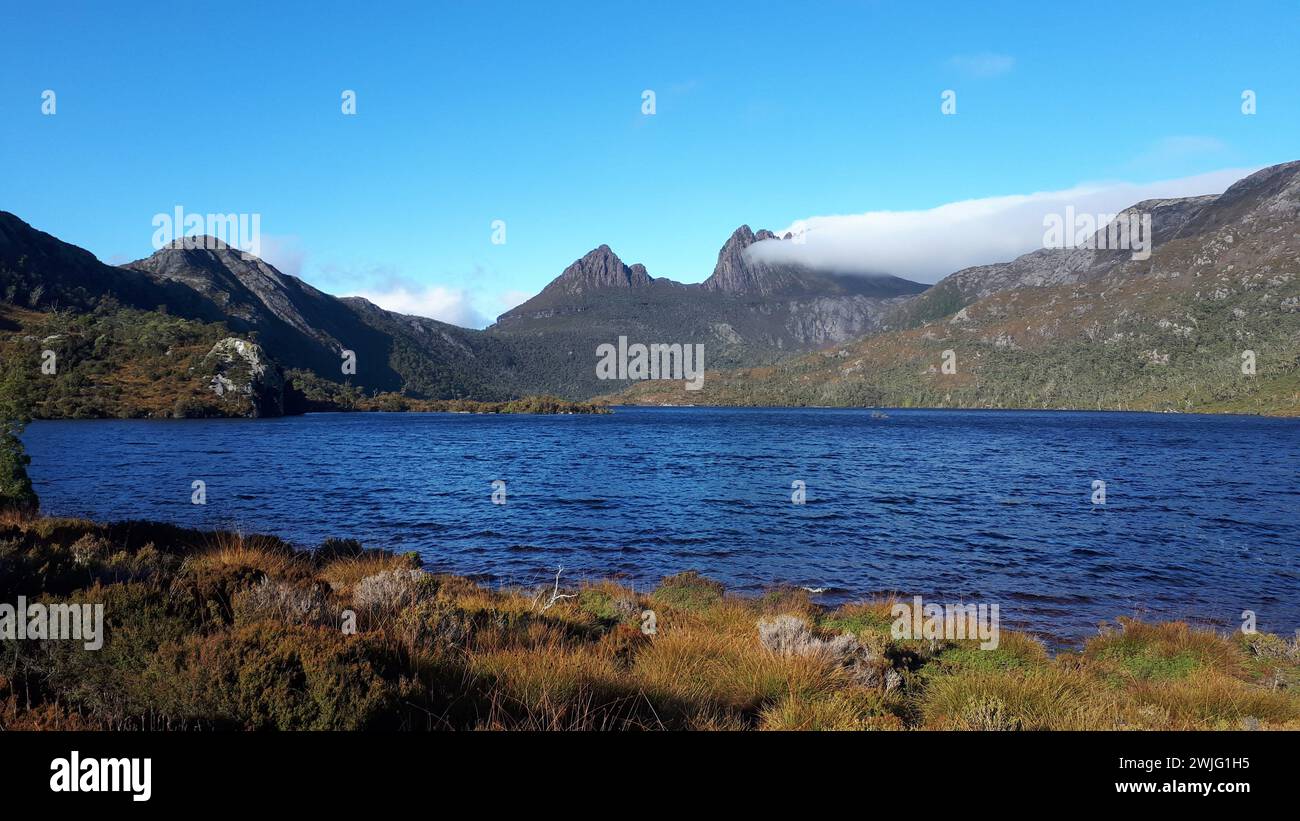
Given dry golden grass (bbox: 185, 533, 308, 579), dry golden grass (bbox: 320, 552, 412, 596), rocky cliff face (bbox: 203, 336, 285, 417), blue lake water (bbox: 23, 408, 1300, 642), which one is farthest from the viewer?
rocky cliff face (bbox: 203, 336, 285, 417)

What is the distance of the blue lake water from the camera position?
2025cm

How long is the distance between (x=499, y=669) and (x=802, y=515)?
91.7ft

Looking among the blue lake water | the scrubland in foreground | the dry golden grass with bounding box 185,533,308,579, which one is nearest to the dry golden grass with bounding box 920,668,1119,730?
the scrubland in foreground

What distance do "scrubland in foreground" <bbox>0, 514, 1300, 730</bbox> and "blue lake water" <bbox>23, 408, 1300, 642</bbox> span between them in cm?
732

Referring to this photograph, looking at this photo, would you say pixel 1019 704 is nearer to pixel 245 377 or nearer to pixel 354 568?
pixel 354 568

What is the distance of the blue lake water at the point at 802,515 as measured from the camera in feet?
66.4

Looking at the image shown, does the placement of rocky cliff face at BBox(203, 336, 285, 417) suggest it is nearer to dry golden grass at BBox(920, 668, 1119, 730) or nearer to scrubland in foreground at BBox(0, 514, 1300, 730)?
scrubland in foreground at BBox(0, 514, 1300, 730)

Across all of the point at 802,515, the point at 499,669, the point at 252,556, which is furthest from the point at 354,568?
the point at 802,515

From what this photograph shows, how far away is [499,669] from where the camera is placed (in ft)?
21.4

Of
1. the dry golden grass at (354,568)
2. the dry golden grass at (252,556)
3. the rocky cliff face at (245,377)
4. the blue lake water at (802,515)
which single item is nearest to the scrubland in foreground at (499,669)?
the dry golden grass at (252,556)

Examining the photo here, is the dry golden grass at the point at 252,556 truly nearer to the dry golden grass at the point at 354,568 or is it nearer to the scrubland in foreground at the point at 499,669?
the scrubland in foreground at the point at 499,669

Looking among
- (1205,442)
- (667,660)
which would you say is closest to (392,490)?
(667,660)

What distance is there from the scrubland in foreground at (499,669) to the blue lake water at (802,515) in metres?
7.32
